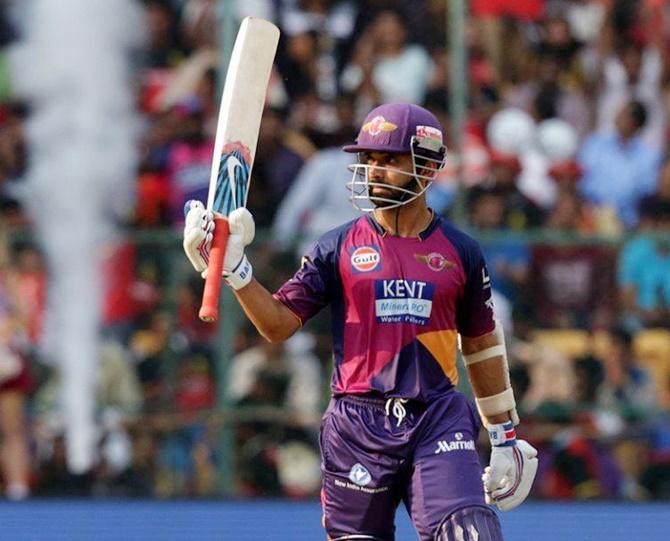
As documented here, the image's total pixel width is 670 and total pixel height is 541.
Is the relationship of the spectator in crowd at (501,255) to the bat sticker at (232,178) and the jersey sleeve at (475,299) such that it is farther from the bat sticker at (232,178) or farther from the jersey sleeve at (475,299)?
the bat sticker at (232,178)

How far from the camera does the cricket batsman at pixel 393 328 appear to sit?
4637 mm

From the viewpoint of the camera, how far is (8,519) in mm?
7566

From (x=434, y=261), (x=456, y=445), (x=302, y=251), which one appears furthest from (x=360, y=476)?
(x=302, y=251)

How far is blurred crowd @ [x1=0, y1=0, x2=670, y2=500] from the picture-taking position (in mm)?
8531

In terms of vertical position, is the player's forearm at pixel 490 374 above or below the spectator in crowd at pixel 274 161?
below

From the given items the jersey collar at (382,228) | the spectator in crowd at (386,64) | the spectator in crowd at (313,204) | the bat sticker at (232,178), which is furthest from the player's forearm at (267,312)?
the spectator in crowd at (386,64)

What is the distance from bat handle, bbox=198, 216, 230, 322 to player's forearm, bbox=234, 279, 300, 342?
0.15 metres

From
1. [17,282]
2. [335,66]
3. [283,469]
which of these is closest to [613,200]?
[335,66]

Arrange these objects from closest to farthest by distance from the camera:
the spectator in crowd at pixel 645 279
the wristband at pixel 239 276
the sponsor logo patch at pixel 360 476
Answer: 1. the wristband at pixel 239 276
2. the sponsor logo patch at pixel 360 476
3. the spectator in crowd at pixel 645 279

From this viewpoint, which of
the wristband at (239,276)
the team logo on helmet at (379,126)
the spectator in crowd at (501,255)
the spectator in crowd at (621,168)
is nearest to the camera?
the wristband at (239,276)

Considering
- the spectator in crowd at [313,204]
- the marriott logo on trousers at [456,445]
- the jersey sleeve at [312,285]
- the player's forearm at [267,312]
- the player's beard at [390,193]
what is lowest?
the marriott logo on trousers at [456,445]

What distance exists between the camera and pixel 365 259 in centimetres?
476

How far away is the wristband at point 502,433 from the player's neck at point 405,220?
26.2 inches

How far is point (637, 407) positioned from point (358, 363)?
404cm
